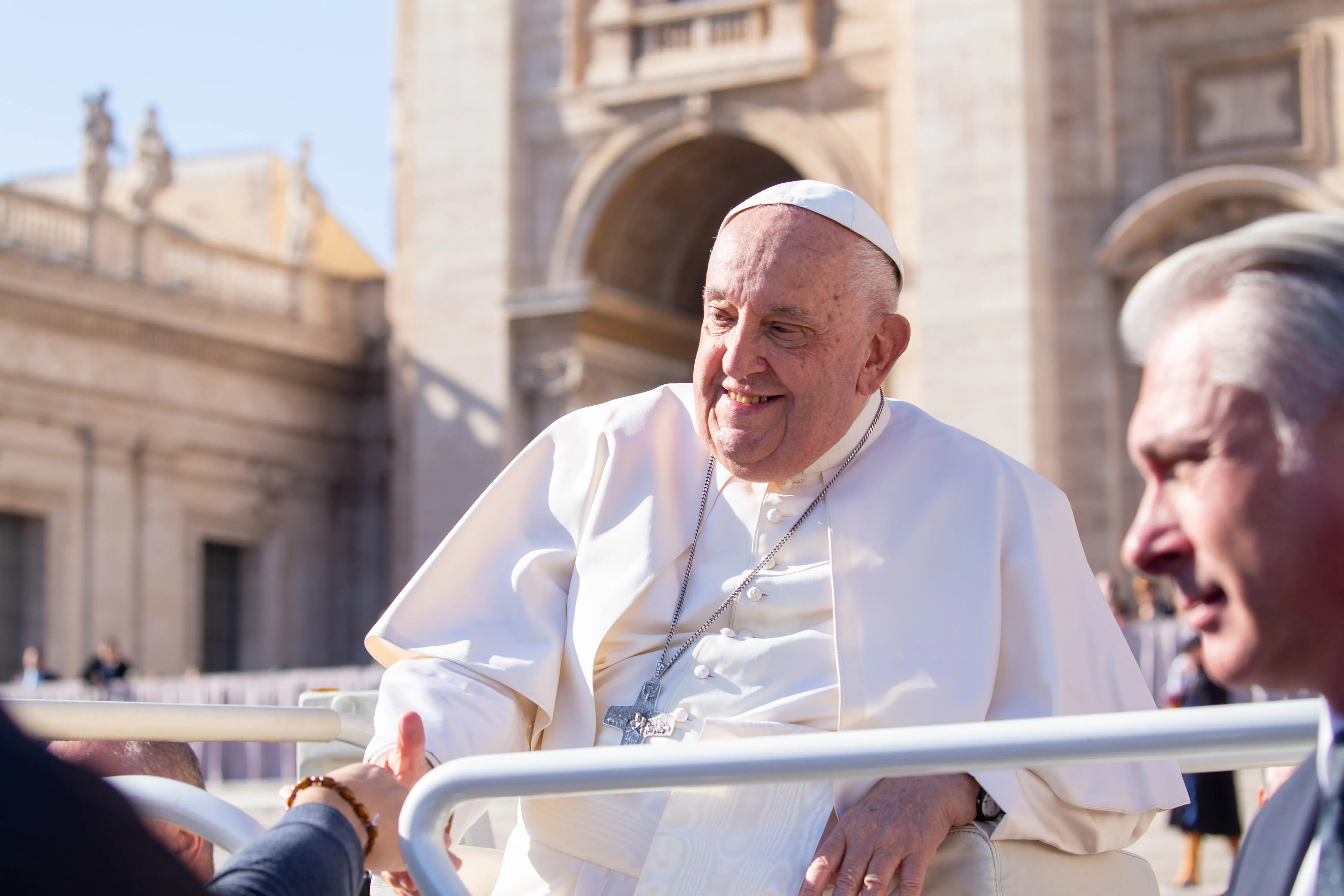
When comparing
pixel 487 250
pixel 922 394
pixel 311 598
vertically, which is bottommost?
pixel 311 598

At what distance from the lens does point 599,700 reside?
2953mm

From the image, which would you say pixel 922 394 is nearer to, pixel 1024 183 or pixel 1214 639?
pixel 1024 183

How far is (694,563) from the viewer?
3033 millimetres

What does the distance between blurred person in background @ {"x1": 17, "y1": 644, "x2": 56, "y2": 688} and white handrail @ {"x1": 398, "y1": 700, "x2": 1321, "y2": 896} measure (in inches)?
643

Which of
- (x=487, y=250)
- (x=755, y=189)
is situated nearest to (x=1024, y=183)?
(x=755, y=189)

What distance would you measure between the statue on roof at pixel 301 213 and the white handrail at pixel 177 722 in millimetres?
20760

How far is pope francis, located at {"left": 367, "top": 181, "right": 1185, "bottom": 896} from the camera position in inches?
104

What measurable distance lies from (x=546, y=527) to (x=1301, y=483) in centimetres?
192

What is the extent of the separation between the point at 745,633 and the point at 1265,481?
1.64 metres

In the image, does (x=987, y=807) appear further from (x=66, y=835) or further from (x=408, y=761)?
(x=66, y=835)

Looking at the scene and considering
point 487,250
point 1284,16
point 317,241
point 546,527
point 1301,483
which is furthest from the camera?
point 317,241

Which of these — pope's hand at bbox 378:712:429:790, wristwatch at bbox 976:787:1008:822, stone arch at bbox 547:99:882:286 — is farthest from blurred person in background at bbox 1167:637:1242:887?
stone arch at bbox 547:99:882:286

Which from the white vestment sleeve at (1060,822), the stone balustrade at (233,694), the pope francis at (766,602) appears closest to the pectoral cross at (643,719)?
the pope francis at (766,602)

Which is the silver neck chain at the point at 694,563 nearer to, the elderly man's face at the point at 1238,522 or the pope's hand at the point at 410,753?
the pope's hand at the point at 410,753
